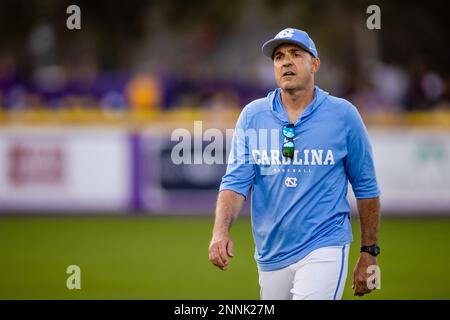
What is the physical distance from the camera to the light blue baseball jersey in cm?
781

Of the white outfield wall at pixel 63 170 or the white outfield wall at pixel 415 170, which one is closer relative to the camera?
the white outfield wall at pixel 415 170

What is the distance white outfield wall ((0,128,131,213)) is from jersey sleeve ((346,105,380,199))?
13.0 metres

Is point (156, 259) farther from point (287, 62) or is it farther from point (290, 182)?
point (287, 62)

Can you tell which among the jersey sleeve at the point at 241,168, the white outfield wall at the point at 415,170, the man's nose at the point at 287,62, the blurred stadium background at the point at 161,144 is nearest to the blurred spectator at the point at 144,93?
the blurred stadium background at the point at 161,144

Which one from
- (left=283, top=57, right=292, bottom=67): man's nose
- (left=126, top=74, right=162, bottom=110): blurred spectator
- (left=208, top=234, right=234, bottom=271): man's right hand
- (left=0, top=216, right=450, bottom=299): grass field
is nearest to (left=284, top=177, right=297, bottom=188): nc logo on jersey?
(left=208, top=234, right=234, bottom=271): man's right hand

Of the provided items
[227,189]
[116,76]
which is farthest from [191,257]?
[116,76]

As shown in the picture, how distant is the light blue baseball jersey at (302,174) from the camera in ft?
25.6

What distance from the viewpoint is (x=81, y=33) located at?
1318 inches

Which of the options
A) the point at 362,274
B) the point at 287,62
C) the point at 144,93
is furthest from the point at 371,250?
the point at 144,93

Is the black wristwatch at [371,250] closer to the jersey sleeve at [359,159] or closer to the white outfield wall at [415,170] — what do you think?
the jersey sleeve at [359,159]

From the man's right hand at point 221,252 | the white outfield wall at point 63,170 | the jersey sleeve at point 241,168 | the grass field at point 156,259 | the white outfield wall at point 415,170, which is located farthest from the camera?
the white outfield wall at point 63,170

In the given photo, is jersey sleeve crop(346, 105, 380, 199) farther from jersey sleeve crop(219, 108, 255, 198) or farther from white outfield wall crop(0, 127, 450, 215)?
white outfield wall crop(0, 127, 450, 215)

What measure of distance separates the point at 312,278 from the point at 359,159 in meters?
0.96
